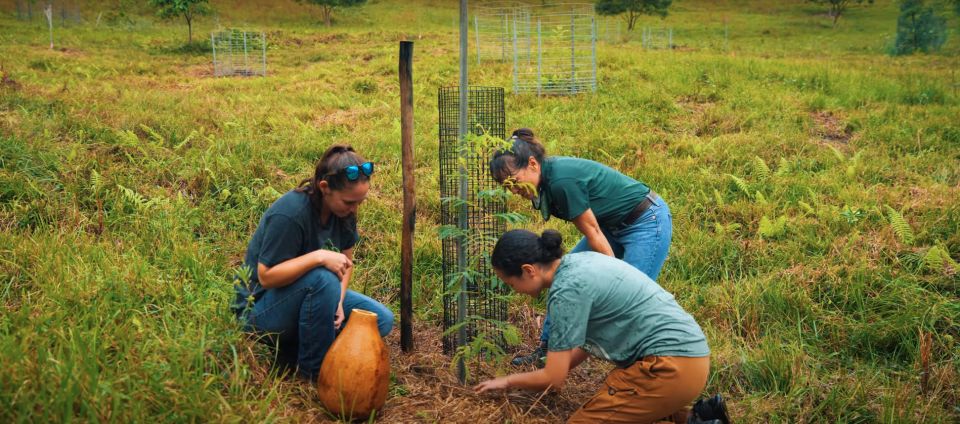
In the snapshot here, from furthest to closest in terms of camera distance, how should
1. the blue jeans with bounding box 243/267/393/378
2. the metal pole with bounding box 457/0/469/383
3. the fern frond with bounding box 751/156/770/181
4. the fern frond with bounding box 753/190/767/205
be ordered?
the fern frond with bounding box 751/156/770/181
the fern frond with bounding box 753/190/767/205
the metal pole with bounding box 457/0/469/383
the blue jeans with bounding box 243/267/393/378

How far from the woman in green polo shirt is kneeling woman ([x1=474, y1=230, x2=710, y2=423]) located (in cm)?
54

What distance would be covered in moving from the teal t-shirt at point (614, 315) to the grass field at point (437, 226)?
0.75 metres

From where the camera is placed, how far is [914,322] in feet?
14.7

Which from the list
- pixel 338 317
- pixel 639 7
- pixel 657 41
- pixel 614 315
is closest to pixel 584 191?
pixel 614 315

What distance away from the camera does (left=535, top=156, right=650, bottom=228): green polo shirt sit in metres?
3.80

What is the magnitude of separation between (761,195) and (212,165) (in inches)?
223

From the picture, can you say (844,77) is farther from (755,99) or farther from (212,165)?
(212,165)

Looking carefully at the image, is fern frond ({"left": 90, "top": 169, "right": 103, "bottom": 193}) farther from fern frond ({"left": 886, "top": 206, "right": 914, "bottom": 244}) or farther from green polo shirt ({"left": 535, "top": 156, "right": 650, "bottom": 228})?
fern frond ({"left": 886, "top": 206, "right": 914, "bottom": 244})

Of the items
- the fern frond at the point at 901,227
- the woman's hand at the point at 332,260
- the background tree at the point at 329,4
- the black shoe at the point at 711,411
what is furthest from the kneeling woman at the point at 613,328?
the background tree at the point at 329,4

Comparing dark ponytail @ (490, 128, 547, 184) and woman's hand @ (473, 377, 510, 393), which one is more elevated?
dark ponytail @ (490, 128, 547, 184)

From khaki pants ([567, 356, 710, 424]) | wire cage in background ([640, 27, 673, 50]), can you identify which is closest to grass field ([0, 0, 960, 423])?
khaki pants ([567, 356, 710, 424])

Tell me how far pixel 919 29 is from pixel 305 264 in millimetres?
30569

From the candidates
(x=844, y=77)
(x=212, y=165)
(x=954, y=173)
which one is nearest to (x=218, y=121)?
(x=212, y=165)

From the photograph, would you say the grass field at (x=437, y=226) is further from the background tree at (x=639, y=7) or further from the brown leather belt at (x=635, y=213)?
the background tree at (x=639, y=7)
